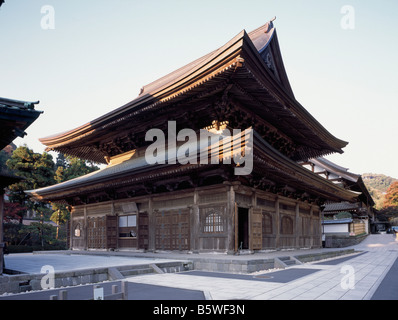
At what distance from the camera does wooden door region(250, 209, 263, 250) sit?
15.5 m

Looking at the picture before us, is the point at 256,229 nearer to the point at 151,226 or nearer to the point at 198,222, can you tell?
the point at 198,222

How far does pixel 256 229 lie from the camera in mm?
15766

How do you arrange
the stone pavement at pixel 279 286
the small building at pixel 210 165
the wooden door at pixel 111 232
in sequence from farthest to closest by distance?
the wooden door at pixel 111 232 → the small building at pixel 210 165 → the stone pavement at pixel 279 286

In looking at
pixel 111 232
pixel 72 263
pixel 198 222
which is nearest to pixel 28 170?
pixel 111 232

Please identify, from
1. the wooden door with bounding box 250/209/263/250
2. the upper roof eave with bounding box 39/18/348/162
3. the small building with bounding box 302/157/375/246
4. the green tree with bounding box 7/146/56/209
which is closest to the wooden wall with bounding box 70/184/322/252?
the wooden door with bounding box 250/209/263/250

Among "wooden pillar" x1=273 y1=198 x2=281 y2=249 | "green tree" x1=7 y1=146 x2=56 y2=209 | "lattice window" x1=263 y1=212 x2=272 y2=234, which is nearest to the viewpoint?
"lattice window" x1=263 y1=212 x2=272 y2=234

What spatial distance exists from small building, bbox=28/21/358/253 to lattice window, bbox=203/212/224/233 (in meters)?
0.04

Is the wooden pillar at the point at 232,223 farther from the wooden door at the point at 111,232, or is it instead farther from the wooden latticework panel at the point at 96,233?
the wooden latticework panel at the point at 96,233

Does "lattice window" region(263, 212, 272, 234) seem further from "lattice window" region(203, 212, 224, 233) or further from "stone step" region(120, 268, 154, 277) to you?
"stone step" region(120, 268, 154, 277)

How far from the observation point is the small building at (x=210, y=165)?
1350cm

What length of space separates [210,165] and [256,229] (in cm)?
435

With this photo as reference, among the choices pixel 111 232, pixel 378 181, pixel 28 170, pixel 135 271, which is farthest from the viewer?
pixel 378 181

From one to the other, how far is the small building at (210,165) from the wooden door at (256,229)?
0.15 ft

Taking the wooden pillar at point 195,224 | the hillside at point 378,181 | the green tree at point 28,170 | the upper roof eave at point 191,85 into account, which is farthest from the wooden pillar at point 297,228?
the hillside at point 378,181
